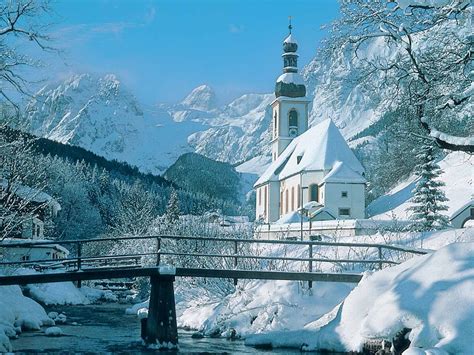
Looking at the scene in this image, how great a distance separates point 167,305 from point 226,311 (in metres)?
5.26

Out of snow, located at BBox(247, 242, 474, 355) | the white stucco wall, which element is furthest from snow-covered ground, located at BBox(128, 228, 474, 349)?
the white stucco wall

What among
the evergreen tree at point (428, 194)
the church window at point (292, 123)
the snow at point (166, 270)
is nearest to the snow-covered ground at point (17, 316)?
the snow at point (166, 270)

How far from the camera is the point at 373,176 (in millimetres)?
121375

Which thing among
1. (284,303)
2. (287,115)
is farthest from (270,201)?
(284,303)

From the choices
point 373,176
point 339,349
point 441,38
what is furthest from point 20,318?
point 373,176

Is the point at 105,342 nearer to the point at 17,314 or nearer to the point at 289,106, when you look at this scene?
the point at 17,314

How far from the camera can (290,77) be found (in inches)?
3465

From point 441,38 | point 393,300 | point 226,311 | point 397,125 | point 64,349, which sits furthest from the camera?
point 226,311

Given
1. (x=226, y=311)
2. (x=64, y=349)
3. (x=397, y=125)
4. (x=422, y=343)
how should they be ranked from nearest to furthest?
1. (x=422, y=343)
2. (x=397, y=125)
3. (x=64, y=349)
4. (x=226, y=311)

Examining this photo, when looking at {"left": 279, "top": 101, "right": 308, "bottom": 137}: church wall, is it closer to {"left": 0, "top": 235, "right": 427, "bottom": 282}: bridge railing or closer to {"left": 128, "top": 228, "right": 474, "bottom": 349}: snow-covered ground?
{"left": 0, "top": 235, "right": 427, "bottom": 282}: bridge railing

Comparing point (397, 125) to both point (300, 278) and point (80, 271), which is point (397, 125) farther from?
point (80, 271)

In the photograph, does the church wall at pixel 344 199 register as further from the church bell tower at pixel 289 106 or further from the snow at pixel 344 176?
the church bell tower at pixel 289 106

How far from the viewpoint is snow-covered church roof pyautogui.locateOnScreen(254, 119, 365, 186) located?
63812mm

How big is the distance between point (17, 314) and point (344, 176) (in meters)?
42.1
